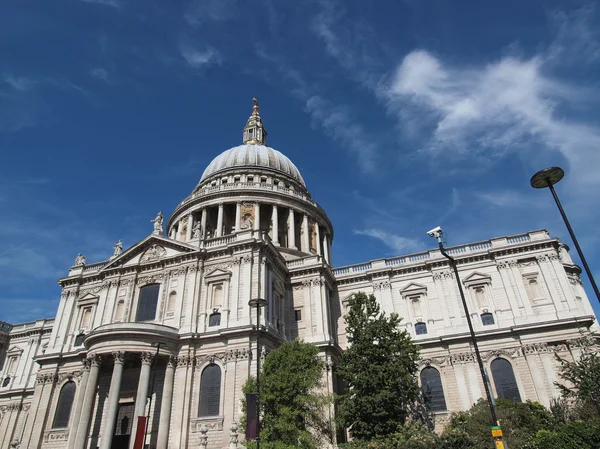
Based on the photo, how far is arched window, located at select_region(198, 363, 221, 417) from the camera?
96.8ft

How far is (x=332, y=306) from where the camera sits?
41281 millimetres

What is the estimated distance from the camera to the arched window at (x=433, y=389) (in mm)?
34281

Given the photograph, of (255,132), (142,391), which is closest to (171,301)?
(142,391)

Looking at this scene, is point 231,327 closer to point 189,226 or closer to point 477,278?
point 477,278

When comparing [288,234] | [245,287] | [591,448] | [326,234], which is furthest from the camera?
[326,234]

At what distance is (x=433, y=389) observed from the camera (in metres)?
35.0

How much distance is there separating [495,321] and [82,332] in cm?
3401

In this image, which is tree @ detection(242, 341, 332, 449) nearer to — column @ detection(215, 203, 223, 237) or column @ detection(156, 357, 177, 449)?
Result: column @ detection(156, 357, 177, 449)

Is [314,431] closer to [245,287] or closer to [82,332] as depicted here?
[245,287]

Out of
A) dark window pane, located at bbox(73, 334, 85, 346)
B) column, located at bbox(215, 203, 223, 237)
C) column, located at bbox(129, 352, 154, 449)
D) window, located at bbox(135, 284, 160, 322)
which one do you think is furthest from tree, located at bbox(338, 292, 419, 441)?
column, located at bbox(215, 203, 223, 237)

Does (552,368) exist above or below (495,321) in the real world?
below

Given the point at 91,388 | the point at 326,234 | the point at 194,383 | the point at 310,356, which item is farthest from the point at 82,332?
the point at 326,234

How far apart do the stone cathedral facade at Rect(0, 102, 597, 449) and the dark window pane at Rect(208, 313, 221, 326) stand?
9 centimetres

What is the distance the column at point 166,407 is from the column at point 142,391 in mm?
1257
